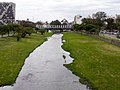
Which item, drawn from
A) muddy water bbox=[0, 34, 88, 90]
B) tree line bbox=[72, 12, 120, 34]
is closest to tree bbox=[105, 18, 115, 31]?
tree line bbox=[72, 12, 120, 34]

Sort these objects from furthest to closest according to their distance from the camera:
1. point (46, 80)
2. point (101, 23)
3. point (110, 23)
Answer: point (101, 23), point (110, 23), point (46, 80)

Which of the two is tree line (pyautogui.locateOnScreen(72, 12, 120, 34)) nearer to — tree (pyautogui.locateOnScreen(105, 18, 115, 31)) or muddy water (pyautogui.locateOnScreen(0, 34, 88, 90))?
tree (pyautogui.locateOnScreen(105, 18, 115, 31))

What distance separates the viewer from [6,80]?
23.9 meters

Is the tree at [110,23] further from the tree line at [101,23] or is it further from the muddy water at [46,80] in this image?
the muddy water at [46,80]

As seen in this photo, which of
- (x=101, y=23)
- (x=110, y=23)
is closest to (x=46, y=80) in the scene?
(x=110, y=23)

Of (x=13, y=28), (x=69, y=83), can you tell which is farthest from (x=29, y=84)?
(x=13, y=28)

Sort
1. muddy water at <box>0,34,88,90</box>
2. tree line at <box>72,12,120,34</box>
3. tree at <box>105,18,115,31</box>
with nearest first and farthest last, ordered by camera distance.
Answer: muddy water at <box>0,34,88,90</box>, tree line at <box>72,12,120,34</box>, tree at <box>105,18,115,31</box>

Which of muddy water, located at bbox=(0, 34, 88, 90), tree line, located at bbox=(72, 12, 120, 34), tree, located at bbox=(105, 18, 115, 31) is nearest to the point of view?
muddy water, located at bbox=(0, 34, 88, 90)

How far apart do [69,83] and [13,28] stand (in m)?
80.3

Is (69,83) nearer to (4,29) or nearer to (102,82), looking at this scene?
(102,82)

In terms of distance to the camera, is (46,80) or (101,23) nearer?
(46,80)

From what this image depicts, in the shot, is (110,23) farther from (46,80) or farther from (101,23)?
(46,80)

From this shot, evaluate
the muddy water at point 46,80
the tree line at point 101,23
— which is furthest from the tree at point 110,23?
the muddy water at point 46,80

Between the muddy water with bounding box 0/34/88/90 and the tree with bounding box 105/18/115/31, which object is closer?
the muddy water with bounding box 0/34/88/90
